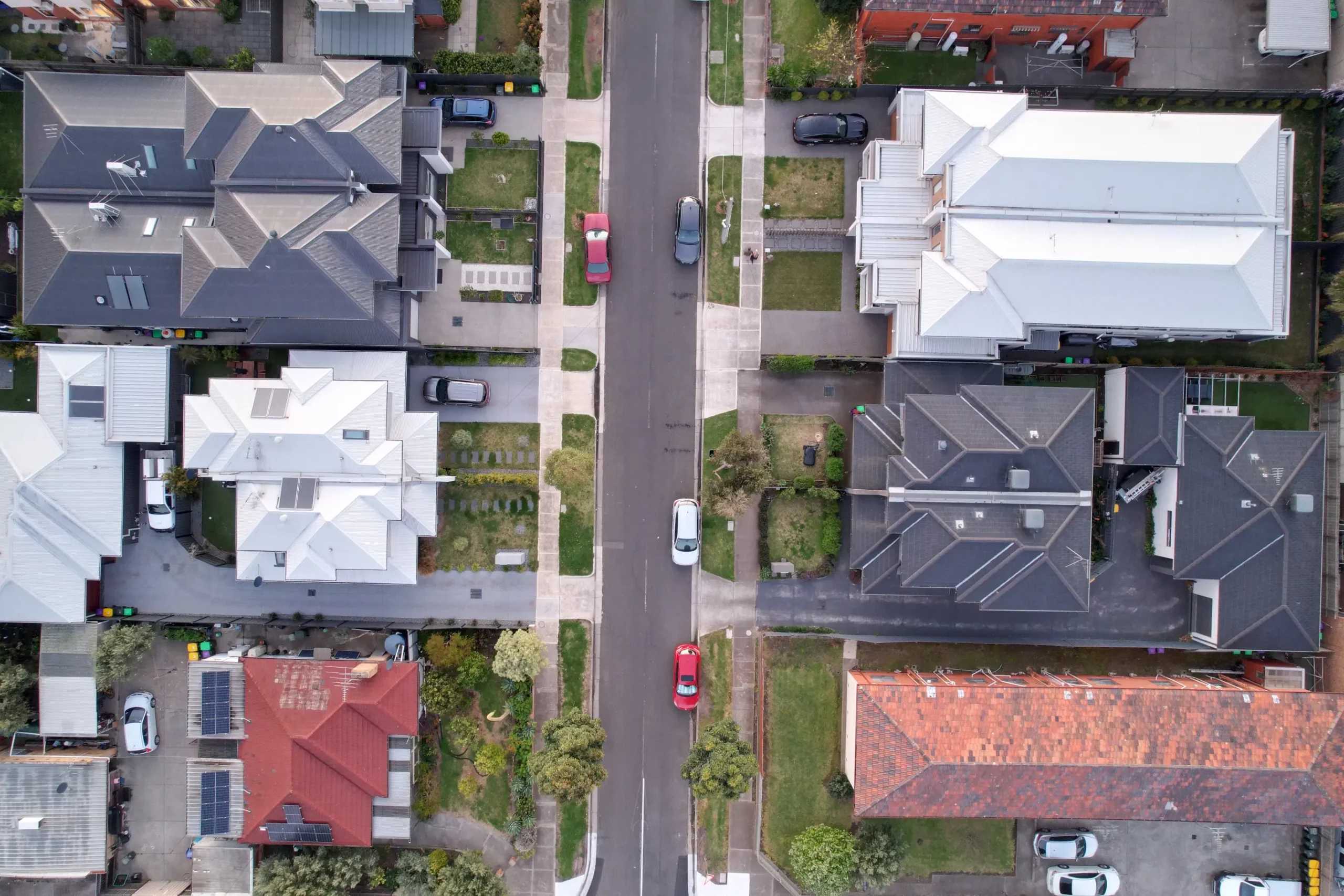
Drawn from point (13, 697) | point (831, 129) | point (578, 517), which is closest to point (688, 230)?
point (831, 129)

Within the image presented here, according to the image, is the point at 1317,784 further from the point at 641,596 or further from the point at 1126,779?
the point at 641,596

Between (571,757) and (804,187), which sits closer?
(571,757)

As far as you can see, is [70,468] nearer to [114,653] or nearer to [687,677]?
[114,653]

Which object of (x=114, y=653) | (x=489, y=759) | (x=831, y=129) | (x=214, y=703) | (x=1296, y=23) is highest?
(x=1296, y=23)

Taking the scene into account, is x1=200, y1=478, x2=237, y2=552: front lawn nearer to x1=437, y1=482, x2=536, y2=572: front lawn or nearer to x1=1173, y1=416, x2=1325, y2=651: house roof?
x1=437, y1=482, x2=536, y2=572: front lawn

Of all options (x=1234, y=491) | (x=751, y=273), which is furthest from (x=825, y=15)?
(x=1234, y=491)
